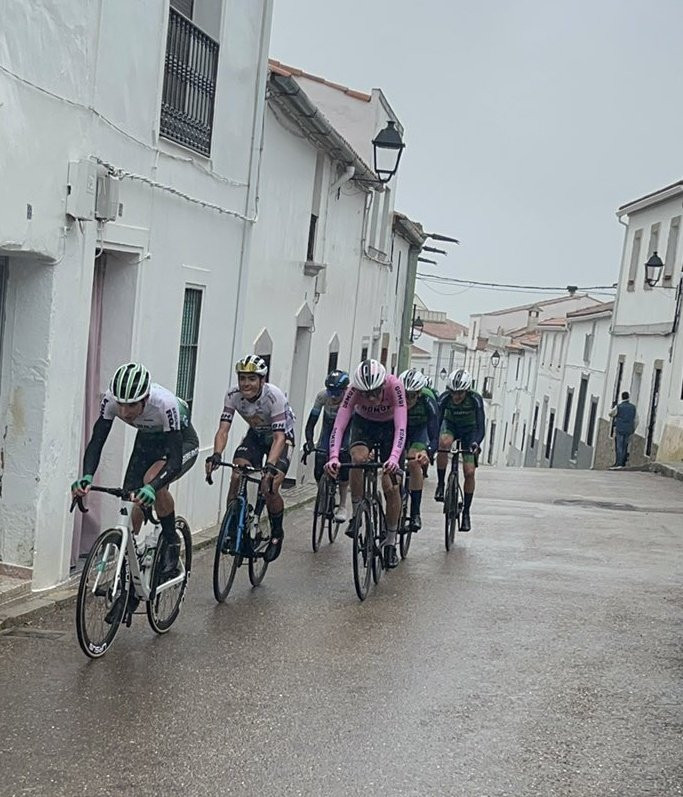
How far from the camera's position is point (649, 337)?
34750 mm

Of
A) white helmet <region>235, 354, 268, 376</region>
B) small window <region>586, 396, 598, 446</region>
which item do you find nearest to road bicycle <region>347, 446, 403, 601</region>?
white helmet <region>235, 354, 268, 376</region>

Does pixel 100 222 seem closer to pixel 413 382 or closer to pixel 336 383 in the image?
pixel 413 382

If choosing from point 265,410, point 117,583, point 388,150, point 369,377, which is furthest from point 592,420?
point 117,583

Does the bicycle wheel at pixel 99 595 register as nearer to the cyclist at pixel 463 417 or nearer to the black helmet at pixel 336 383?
the black helmet at pixel 336 383

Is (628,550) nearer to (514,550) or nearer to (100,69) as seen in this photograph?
(514,550)

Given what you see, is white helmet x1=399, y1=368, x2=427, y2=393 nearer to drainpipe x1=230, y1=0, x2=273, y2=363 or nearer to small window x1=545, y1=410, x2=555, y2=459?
drainpipe x1=230, y1=0, x2=273, y2=363

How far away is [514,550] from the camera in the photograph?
43.5 ft

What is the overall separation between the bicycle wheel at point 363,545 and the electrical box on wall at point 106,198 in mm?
2928

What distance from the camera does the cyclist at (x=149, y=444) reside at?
7229 mm

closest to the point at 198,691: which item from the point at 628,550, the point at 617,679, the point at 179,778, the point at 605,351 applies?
the point at 179,778

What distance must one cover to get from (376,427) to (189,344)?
240 cm

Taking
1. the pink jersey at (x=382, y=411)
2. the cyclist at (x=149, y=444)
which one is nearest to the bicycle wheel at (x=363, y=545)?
the pink jersey at (x=382, y=411)

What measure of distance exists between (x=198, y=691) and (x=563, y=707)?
205 cm

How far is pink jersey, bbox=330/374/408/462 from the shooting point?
9.91m
